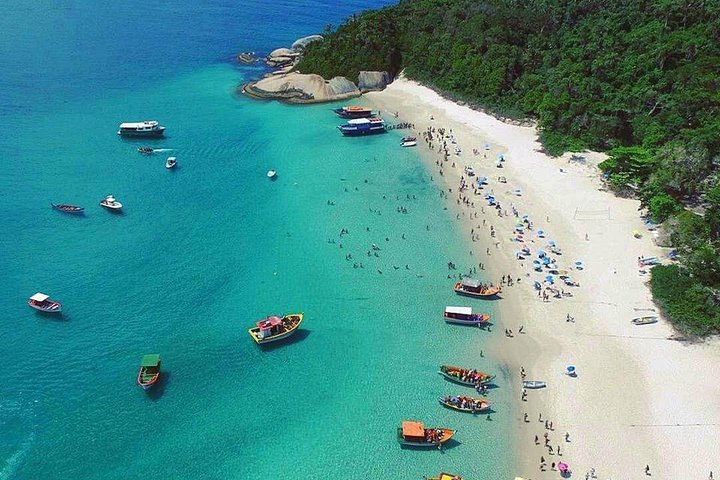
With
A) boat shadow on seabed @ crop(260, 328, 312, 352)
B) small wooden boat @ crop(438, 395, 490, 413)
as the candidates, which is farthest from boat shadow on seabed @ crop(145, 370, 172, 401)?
small wooden boat @ crop(438, 395, 490, 413)

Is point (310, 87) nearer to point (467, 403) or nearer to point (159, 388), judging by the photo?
point (159, 388)

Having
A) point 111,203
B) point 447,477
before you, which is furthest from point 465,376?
point 111,203

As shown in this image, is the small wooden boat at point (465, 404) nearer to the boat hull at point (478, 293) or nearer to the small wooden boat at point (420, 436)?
the small wooden boat at point (420, 436)

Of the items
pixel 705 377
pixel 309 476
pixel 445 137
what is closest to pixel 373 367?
pixel 309 476

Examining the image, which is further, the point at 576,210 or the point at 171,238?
the point at 576,210

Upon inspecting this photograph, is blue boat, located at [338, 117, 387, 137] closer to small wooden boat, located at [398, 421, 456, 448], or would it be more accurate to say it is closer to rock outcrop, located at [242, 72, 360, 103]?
rock outcrop, located at [242, 72, 360, 103]

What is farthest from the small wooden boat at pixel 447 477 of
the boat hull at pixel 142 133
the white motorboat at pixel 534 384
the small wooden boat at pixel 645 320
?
the boat hull at pixel 142 133

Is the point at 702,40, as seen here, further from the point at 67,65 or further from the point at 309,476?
the point at 67,65
